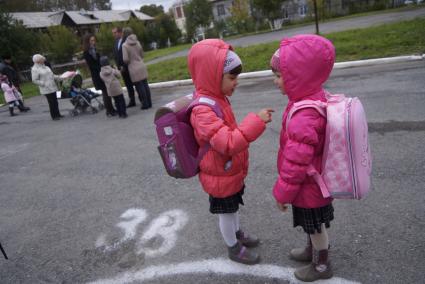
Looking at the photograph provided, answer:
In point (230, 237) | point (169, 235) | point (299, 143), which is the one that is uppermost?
point (299, 143)

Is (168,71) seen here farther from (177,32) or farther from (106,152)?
(177,32)

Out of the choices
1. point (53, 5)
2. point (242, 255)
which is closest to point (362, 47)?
point (242, 255)

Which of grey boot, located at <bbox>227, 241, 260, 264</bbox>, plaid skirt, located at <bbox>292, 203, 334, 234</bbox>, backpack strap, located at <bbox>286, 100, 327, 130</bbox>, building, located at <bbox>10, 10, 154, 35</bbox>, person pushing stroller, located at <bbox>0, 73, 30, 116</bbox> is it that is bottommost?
grey boot, located at <bbox>227, 241, 260, 264</bbox>

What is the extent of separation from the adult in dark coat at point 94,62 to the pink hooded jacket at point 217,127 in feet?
21.3

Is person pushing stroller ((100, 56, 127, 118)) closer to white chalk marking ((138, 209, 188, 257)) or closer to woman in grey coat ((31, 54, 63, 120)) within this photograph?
woman in grey coat ((31, 54, 63, 120))

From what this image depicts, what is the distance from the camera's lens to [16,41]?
23500 millimetres

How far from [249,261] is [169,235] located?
88 cm

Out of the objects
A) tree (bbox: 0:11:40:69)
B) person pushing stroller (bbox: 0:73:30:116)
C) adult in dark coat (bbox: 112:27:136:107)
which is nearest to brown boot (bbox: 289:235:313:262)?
adult in dark coat (bbox: 112:27:136:107)

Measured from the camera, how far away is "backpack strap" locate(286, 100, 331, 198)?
1.97 meters

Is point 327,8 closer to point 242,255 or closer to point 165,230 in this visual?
point 165,230

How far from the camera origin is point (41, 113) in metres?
11.0

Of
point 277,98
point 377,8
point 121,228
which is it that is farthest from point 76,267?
point 377,8

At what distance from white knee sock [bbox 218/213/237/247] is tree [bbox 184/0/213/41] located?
144ft

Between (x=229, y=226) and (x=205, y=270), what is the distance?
1.33 feet
